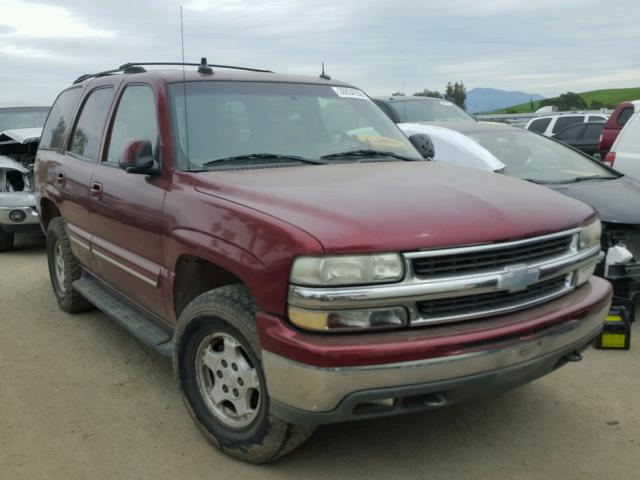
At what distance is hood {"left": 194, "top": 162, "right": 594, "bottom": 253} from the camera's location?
103 inches

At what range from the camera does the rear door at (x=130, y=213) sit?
3.64m

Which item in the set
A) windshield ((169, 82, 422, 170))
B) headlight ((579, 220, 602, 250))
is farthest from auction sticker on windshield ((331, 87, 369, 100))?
headlight ((579, 220, 602, 250))

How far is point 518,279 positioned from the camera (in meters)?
2.79

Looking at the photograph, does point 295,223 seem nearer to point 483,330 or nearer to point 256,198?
point 256,198

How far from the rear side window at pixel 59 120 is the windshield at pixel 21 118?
4.47 m

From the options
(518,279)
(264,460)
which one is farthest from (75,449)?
(518,279)

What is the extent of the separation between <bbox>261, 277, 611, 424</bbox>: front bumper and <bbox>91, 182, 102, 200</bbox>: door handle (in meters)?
2.13

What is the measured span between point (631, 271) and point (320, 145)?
8.59ft

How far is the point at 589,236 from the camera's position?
329 centimetres

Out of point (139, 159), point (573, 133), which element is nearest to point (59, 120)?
point (139, 159)

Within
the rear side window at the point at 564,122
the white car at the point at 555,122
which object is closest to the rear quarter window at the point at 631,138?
the white car at the point at 555,122

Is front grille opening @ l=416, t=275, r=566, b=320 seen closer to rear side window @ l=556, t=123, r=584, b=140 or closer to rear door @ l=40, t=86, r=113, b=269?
rear door @ l=40, t=86, r=113, b=269

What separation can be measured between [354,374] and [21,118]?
915 centimetres

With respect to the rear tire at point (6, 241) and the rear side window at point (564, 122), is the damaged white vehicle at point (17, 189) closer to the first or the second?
the rear tire at point (6, 241)
